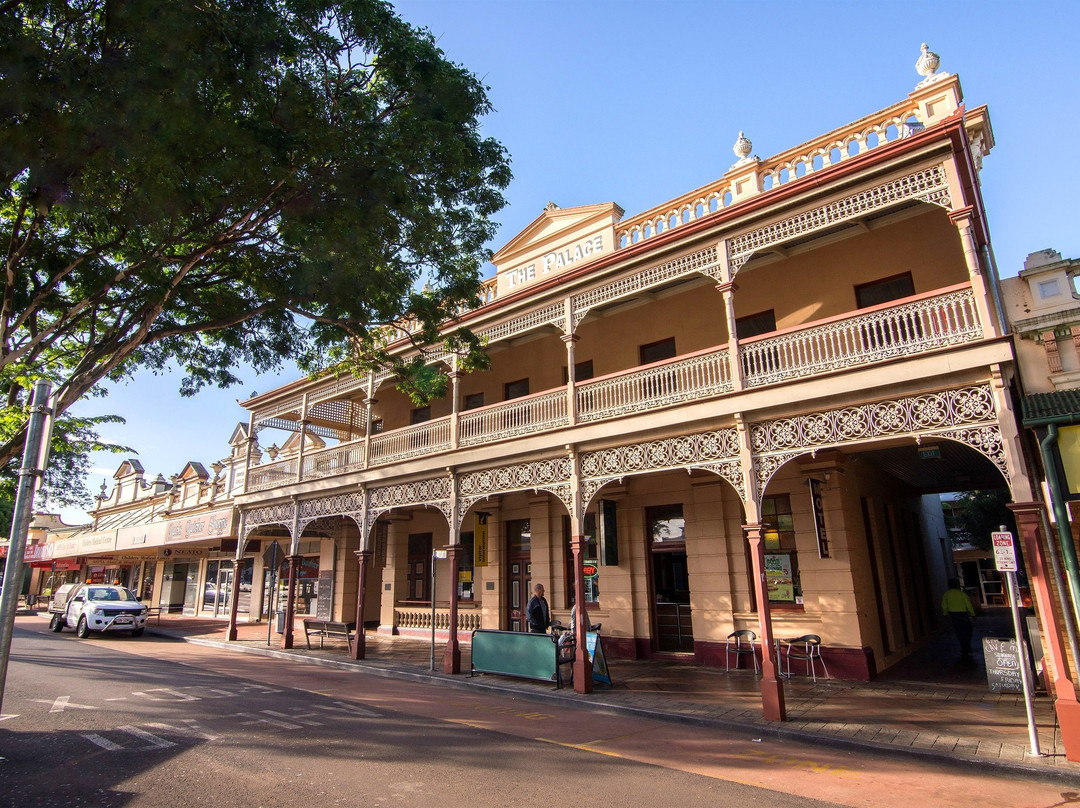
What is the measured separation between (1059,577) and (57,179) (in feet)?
43.0

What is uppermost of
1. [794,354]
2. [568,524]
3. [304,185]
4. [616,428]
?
[304,185]

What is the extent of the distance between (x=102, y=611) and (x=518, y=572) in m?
13.8

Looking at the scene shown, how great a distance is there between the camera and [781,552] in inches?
486

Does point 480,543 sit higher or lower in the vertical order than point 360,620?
higher

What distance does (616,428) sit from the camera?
11047mm

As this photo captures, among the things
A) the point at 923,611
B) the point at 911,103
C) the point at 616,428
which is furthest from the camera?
the point at 923,611

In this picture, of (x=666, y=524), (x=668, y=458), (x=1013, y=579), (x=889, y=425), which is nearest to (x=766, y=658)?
(x=1013, y=579)

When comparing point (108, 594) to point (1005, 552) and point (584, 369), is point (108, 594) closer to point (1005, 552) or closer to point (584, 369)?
point (584, 369)

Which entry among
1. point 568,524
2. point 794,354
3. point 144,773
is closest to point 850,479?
point 794,354

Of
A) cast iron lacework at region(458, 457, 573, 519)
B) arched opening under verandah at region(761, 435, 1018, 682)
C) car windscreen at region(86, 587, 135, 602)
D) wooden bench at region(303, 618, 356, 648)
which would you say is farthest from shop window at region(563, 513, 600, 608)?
car windscreen at region(86, 587, 135, 602)

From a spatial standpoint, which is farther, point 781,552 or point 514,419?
A: point 514,419

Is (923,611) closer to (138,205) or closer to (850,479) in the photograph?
(850,479)

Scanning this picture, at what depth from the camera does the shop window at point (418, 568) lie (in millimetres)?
19219

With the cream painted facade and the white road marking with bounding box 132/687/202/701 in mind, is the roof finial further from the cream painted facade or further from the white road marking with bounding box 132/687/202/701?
the white road marking with bounding box 132/687/202/701
